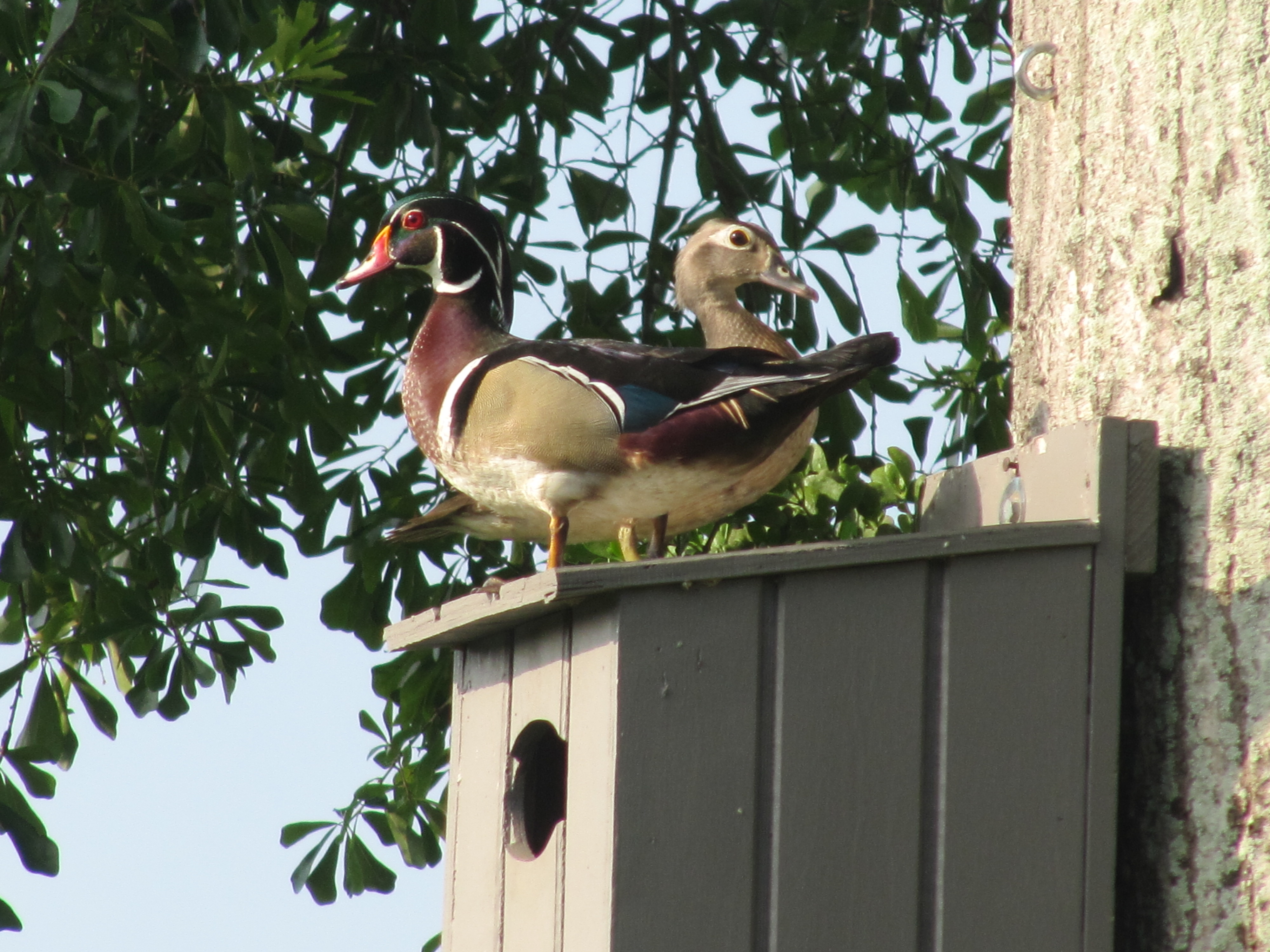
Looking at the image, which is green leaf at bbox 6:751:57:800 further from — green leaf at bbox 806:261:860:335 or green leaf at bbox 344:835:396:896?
green leaf at bbox 806:261:860:335

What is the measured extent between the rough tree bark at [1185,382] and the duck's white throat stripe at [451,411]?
0.73 m

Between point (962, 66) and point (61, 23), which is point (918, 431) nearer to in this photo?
point (962, 66)

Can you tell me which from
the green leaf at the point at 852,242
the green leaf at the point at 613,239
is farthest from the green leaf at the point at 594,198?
the green leaf at the point at 852,242

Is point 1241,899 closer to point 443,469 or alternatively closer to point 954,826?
point 954,826

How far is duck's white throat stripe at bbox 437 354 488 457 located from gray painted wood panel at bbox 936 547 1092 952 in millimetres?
710

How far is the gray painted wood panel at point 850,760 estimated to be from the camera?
1.65 m

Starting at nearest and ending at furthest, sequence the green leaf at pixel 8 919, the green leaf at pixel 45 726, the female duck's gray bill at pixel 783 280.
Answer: the female duck's gray bill at pixel 783 280 → the green leaf at pixel 8 919 → the green leaf at pixel 45 726

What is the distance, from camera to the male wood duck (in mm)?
1933

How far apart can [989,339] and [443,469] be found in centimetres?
204

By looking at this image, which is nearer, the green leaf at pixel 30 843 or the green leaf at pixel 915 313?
the green leaf at pixel 30 843

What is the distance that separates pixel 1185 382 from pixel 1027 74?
0.49m

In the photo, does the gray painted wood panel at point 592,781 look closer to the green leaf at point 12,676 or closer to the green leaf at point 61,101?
the green leaf at point 61,101

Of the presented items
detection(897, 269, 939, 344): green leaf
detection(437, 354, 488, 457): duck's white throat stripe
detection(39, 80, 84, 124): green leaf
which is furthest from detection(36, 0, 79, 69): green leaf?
detection(897, 269, 939, 344): green leaf

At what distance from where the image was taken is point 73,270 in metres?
3.05
